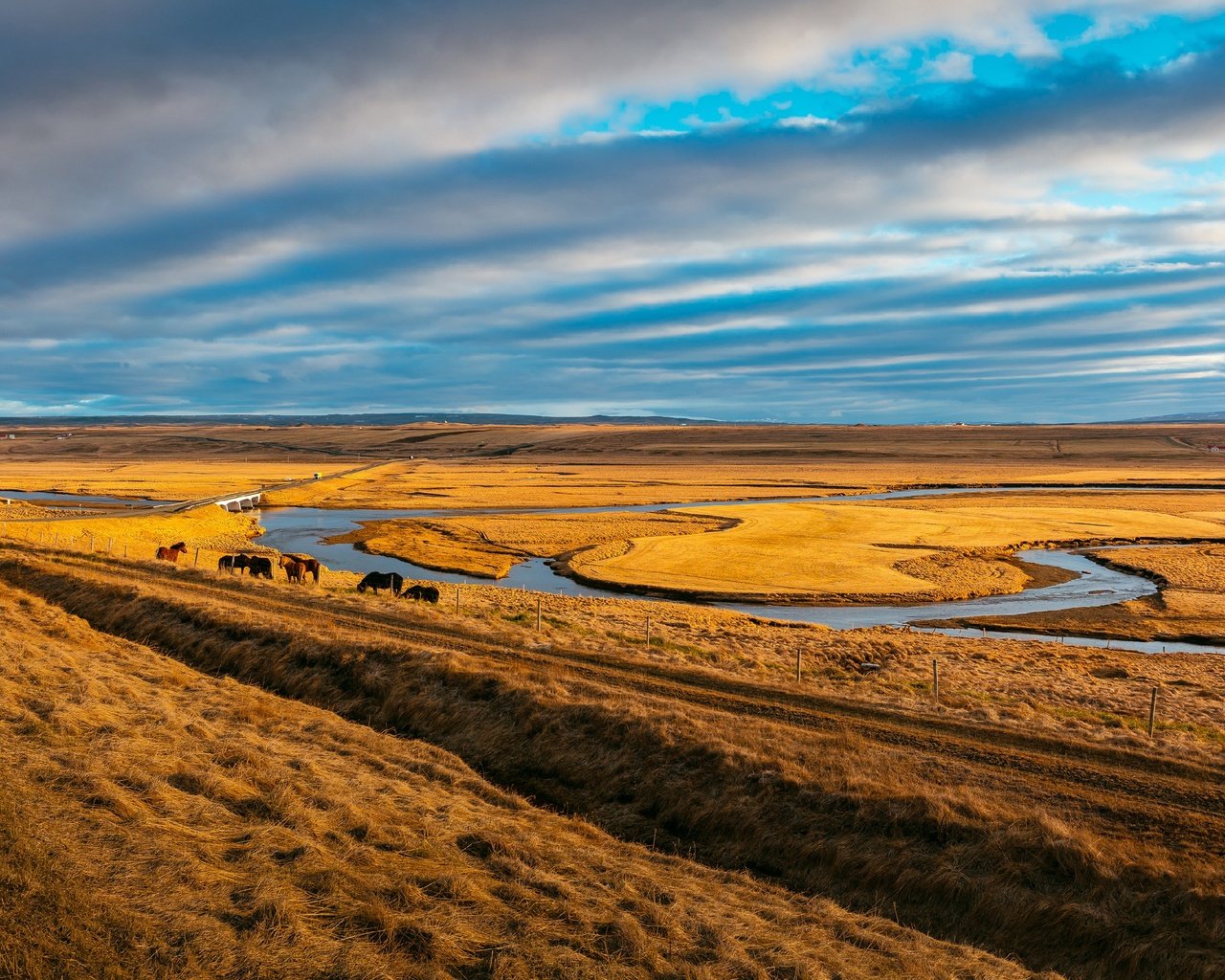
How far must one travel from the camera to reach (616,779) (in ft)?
53.1

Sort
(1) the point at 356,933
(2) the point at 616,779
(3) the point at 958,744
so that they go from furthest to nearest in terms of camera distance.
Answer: (3) the point at 958,744
(2) the point at 616,779
(1) the point at 356,933

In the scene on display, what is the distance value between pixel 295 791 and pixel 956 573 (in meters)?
48.3

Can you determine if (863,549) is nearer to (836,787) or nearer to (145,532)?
(836,787)

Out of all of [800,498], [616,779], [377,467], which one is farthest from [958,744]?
[377,467]

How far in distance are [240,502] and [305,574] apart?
189 feet

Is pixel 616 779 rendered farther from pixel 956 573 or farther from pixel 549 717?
pixel 956 573

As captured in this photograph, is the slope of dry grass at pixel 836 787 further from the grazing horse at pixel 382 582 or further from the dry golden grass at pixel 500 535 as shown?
the dry golden grass at pixel 500 535

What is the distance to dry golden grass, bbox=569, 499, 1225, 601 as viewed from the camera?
49781mm

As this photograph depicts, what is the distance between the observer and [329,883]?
9.96 m

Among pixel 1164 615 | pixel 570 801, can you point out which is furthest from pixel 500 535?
pixel 570 801

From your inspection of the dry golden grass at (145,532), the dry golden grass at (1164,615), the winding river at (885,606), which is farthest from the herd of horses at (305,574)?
the dry golden grass at (1164,615)

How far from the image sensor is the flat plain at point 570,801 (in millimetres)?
9195

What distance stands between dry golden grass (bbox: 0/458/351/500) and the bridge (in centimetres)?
655

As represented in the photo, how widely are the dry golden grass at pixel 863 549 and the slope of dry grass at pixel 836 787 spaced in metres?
27.5
